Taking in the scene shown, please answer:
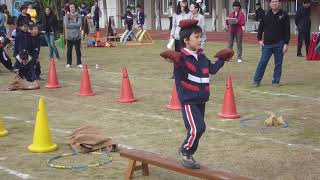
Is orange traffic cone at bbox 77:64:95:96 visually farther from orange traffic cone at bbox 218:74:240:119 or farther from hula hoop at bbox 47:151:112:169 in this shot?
hula hoop at bbox 47:151:112:169

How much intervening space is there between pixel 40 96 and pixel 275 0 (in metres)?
5.47

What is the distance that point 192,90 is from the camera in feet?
17.9

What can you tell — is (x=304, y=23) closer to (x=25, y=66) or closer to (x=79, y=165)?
(x=25, y=66)

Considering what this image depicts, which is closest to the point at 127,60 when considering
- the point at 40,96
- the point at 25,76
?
the point at 25,76

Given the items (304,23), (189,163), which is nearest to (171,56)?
(189,163)

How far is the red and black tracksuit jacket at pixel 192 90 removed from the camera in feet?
17.8

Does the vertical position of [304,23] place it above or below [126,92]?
above

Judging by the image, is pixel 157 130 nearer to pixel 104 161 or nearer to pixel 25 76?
pixel 104 161

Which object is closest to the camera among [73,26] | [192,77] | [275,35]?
[192,77]

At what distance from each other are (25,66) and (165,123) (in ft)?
18.1

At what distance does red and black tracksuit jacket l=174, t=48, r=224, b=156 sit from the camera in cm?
543

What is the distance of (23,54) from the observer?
12.8 meters

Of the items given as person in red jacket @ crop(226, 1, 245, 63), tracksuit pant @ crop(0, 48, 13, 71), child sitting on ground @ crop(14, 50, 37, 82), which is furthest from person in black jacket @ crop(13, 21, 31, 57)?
person in red jacket @ crop(226, 1, 245, 63)

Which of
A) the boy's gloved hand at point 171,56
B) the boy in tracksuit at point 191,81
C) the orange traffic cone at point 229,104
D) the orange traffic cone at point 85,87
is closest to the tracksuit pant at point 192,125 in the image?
the boy in tracksuit at point 191,81
